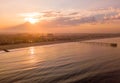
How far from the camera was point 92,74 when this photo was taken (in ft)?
95.4

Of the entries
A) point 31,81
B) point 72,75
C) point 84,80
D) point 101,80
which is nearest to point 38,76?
point 31,81

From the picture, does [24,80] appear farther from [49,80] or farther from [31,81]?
[49,80]

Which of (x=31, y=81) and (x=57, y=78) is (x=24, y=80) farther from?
(x=57, y=78)

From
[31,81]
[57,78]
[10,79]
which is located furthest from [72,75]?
[10,79]

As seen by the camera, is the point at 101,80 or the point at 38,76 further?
the point at 38,76

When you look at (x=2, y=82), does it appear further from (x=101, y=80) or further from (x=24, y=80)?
(x=101, y=80)

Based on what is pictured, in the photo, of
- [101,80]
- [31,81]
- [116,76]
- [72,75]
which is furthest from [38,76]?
[116,76]

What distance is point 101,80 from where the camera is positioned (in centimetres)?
2570

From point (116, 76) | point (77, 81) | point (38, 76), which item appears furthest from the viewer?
point (38, 76)

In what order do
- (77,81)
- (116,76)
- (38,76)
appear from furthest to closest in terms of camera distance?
1. (38,76)
2. (116,76)
3. (77,81)

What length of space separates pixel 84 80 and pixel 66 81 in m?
2.73

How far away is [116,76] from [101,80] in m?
3.16

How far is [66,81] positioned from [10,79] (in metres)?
9.03

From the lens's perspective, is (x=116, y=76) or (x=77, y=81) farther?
(x=116, y=76)
